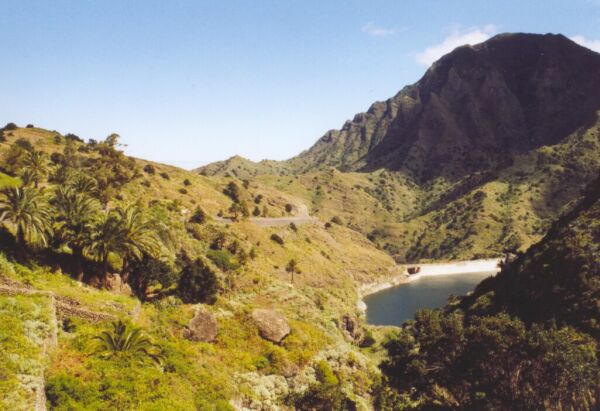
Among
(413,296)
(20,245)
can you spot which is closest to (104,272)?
(20,245)

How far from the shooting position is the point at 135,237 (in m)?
41.1

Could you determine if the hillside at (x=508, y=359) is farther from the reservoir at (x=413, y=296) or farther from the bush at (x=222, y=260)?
the reservoir at (x=413, y=296)

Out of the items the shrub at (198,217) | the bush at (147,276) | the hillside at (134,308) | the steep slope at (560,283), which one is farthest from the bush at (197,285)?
the steep slope at (560,283)

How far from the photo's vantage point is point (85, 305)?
3209 centimetres

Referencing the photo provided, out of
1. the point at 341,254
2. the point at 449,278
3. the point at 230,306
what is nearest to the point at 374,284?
the point at 341,254

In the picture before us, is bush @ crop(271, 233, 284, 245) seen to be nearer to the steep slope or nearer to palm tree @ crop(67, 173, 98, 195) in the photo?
the steep slope

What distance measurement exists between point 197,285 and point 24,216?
67.8ft

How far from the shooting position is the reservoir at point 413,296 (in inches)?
5064

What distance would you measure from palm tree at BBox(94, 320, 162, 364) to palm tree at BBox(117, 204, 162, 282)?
1247cm

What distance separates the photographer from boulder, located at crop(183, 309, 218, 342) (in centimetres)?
3984

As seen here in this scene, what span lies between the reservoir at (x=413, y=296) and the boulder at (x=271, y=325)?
3220 inches

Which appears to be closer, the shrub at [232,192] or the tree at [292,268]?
the tree at [292,268]

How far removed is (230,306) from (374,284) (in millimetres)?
112759

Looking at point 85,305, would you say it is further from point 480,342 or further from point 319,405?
point 480,342
